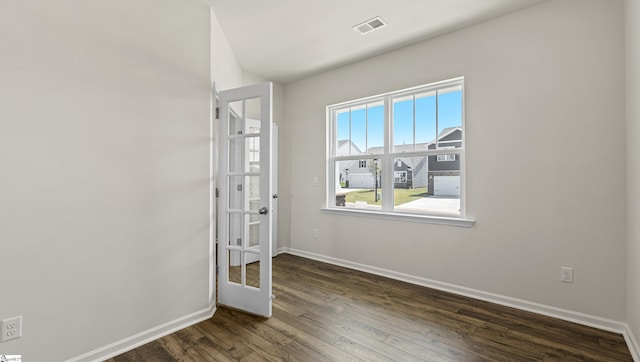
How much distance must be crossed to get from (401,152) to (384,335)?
210cm

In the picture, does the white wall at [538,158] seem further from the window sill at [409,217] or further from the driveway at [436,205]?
the driveway at [436,205]

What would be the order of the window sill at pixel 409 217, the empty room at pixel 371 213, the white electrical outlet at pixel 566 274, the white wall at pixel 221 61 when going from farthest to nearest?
the window sill at pixel 409 217 → the white wall at pixel 221 61 → the white electrical outlet at pixel 566 274 → the empty room at pixel 371 213

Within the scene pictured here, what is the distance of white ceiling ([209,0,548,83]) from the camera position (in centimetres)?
258

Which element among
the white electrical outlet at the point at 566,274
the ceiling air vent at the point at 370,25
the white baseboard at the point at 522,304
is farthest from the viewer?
the ceiling air vent at the point at 370,25

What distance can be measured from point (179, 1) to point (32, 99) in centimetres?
135

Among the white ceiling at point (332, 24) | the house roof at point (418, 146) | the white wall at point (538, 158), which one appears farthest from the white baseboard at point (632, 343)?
the white ceiling at point (332, 24)

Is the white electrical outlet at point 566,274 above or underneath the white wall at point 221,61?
underneath

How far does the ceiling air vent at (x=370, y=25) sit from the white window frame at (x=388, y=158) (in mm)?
820

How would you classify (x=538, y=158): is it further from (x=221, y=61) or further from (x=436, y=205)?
(x=221, y=61)

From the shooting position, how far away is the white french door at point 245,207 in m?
2.56

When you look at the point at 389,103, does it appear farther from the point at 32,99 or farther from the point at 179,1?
the point at 32,99

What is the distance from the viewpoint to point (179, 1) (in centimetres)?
239

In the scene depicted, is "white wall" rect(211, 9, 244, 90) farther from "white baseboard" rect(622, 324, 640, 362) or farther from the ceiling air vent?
"white baseboard" rect(622, 324, 640, 362)

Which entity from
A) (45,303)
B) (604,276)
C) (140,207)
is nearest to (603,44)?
(604,276)
